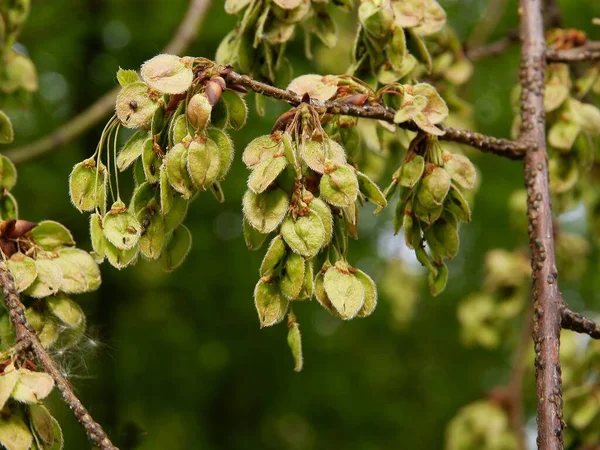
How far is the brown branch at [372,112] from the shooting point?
4.99 feet

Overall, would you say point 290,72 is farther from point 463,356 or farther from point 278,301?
point 463,356

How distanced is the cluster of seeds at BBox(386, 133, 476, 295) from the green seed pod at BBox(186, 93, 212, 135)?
0.47m

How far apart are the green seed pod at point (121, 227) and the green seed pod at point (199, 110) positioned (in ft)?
0.73

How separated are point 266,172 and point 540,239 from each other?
0.72 m

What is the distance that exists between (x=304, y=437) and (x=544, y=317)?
18.1ft

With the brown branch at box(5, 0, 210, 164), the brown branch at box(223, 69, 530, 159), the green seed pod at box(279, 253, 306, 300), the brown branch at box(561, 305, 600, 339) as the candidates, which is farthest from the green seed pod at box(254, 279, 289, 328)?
the brown branch at box(5, 0, 210, 164)

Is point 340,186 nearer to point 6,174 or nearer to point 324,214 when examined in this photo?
point 324,214

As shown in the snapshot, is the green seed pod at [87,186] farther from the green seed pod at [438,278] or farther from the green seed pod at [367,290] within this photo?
the green seed pod at [438,278]

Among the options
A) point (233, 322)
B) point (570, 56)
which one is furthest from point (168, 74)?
point (233, 322)

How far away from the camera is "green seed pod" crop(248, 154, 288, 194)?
1.42 m

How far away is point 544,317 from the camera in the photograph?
170cm

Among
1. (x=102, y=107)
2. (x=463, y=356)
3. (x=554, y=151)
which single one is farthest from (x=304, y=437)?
(x=554, y=151)

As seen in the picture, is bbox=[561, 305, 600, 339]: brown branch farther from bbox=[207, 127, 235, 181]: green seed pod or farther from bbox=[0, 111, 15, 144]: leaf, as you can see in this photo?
bbox=[0, 111, 15, 144]: leaf

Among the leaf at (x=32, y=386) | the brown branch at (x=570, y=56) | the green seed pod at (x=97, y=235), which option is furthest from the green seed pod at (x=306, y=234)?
the brown branch at (x=570, y=56)
